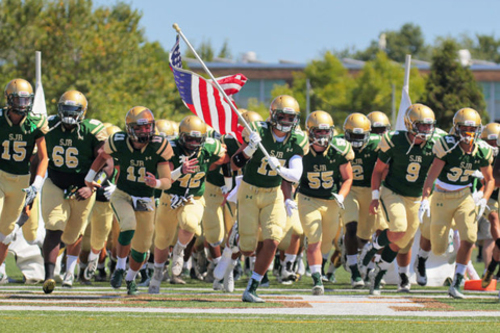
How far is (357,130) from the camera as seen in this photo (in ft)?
35.2

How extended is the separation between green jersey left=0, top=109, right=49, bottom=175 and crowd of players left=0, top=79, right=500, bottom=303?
0.01 meters

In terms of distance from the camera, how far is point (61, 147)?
9.56 metres

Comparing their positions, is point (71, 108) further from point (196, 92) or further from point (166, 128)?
point (166, 128)

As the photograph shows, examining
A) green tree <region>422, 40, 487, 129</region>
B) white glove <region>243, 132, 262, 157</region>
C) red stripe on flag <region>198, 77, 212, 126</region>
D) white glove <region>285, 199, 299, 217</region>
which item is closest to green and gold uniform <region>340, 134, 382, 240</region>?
red stripe on flag <region>198, 77, 212, 126</region>

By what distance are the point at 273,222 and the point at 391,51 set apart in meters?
77.8

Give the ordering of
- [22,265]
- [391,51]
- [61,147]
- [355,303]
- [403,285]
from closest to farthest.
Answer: [355,303], [61,147], [403,285], [22,265], [391,51]

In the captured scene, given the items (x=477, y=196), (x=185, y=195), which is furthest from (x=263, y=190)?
(x=477, y=196)

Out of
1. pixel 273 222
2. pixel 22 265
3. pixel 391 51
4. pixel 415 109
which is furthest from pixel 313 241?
pixel 391 51

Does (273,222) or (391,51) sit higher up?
(391,51)

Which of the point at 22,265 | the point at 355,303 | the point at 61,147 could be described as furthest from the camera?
the point at 22,265

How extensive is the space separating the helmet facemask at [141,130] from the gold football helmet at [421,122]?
9.19ft

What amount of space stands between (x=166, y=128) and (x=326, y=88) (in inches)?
1385

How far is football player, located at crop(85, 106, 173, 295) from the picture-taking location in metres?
8.80

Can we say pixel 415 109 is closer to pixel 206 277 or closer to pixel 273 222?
pixel 273 222
